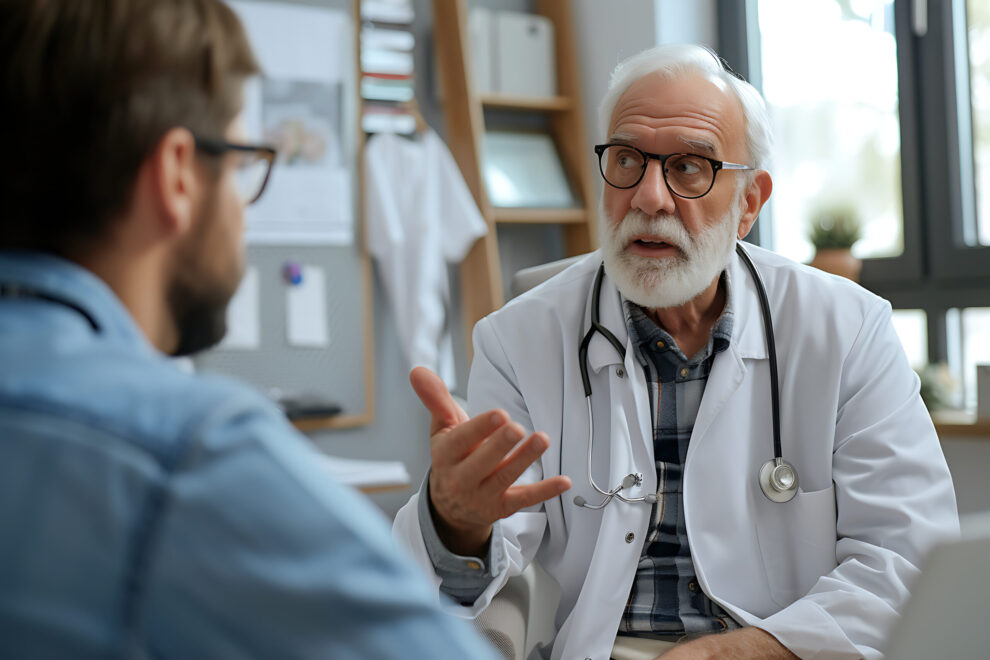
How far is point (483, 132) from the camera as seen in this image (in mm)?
3326

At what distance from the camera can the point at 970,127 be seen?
2594 millimetres

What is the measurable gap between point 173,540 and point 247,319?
2562mm

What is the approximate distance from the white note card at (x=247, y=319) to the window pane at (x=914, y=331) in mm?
1971

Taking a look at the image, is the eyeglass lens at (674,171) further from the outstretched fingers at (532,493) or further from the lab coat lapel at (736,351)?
the outstretched fingers at (532,493)

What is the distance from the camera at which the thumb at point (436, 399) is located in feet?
3.47

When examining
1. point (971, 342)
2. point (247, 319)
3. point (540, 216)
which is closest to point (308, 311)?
point (247, 319)

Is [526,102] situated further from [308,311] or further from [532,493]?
[532,493]

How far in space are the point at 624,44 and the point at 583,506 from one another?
221 cm

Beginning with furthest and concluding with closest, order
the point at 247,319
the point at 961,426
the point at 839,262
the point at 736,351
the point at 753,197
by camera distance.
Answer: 1. the point at 247,319
2. the point at 839,262
3. the point at 961,426
4. the point at 753,197
5. the point at 736,351

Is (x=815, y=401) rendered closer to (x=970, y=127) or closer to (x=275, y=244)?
(x=970, y=127)

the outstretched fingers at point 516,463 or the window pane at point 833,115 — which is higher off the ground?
the window pane at point 833,115

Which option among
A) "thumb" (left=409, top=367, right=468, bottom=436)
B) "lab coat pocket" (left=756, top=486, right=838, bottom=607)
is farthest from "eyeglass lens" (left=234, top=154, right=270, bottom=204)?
"lab coat pocket" (left=756, top=486, right=838, bottom=607)

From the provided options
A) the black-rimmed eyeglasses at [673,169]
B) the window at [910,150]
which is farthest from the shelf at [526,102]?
the black-rimmed eyeglasses at [673,169]

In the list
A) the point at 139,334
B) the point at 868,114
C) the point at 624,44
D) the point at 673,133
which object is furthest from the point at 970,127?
the point at 139,334
